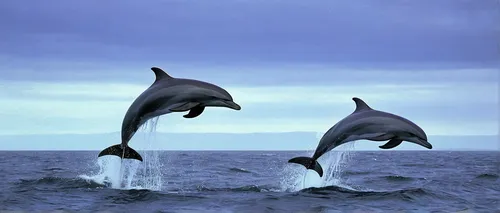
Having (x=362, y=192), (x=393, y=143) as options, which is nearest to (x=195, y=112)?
(x=393, y=143)

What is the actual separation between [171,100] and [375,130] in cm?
507

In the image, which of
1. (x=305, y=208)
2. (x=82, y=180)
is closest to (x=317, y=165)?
(x=305, y=208)

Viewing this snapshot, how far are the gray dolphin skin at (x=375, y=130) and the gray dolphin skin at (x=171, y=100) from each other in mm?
3264

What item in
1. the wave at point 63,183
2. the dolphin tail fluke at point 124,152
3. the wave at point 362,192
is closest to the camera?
the dolphin tail fluke at point 124,152

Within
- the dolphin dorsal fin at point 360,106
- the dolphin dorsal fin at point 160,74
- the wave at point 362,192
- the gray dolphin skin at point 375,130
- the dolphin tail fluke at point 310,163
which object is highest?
the dolphin dorsal fin at point 160,74

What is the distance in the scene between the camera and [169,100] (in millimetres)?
15445

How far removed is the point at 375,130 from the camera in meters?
16.7

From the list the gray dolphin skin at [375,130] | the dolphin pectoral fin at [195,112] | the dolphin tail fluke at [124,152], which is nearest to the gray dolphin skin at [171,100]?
the dolphin pectoral fin at [195,112]

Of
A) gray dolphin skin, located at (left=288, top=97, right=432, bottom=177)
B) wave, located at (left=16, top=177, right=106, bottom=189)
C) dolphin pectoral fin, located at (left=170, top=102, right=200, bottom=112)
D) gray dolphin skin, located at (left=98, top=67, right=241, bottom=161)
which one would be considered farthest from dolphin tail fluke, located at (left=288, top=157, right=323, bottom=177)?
wave, located at (left=16, top=177, right=106, bottom=189)

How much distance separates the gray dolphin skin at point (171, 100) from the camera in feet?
49.6

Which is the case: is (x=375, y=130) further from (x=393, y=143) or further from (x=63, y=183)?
(x=63, y=183)

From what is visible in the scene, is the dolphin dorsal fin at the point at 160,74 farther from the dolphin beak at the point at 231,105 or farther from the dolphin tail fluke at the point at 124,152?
the dolphin tail fluke at the point at 124,152

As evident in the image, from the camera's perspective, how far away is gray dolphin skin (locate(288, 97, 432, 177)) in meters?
16.7

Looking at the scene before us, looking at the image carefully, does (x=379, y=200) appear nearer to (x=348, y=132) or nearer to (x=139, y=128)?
(x=348, y=132)
